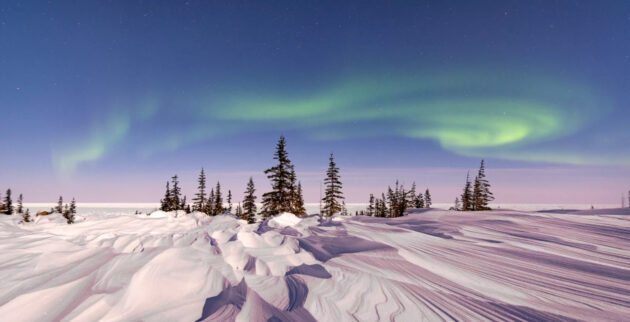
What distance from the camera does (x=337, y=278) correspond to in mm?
2436

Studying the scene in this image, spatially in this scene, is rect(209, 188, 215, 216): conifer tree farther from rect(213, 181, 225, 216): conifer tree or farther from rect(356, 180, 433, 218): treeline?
rect(356, 180, 433, 218): treeline

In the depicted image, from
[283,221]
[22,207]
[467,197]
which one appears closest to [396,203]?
[467,197]

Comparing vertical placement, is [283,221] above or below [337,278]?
below

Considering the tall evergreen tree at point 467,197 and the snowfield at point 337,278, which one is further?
the tall evergreen tree at point 467,197

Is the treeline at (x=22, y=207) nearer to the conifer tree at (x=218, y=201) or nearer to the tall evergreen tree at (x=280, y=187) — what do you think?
the conifer tree at (x=218, y=201)

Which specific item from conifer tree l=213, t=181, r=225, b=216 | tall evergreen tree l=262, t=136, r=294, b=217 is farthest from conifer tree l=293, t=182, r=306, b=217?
conifer tree l=213, t=181, r=225, b=216

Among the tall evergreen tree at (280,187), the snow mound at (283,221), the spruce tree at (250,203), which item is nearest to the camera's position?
the snow mound at (283,221)

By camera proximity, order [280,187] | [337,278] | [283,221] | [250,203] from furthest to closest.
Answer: [250,203], [280,187], [283,221], [337,278]

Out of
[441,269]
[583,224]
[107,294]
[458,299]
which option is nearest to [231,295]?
[107,294]

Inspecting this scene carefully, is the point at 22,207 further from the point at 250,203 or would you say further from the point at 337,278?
the point at 337,278

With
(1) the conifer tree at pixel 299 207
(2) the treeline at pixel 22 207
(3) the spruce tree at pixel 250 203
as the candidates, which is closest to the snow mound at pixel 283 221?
(1) the conifer tree at pixel 299 207

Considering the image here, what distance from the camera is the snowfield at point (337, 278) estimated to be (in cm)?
178

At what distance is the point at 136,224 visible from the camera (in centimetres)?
579

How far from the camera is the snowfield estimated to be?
1777mm
